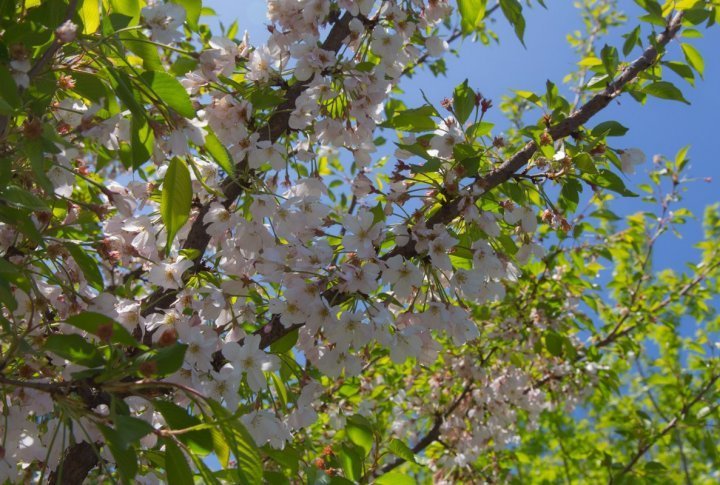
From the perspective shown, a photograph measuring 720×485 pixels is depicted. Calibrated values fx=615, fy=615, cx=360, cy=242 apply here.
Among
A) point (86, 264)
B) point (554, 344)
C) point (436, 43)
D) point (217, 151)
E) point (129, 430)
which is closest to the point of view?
point (129, 430)

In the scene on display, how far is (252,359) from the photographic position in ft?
5.49

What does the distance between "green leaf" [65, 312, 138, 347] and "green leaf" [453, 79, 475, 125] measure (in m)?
1.23

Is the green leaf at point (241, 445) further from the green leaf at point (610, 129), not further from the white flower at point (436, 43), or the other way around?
the white flower at point (436, 43)

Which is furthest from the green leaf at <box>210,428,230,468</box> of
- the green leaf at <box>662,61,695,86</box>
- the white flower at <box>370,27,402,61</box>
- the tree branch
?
the tree branch

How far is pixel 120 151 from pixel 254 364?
977 mm

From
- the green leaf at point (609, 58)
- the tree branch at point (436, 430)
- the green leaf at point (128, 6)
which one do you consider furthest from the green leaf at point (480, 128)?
the tree branch at point (436, 430)

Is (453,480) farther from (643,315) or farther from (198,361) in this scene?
(198,361)

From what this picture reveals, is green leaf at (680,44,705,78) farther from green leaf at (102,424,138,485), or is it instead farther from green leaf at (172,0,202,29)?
green leaf at (102,424,138,485)

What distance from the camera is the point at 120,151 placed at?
7.07 ft

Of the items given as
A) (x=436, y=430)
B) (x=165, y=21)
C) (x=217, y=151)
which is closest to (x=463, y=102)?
(x=217, y=151)

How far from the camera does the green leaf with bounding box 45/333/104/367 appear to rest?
1.25 m

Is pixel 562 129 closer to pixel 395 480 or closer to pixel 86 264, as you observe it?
pixel 395 480

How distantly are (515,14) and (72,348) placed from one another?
5.30ft

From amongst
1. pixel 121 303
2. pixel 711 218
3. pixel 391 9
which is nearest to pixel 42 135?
pixel 121 303
